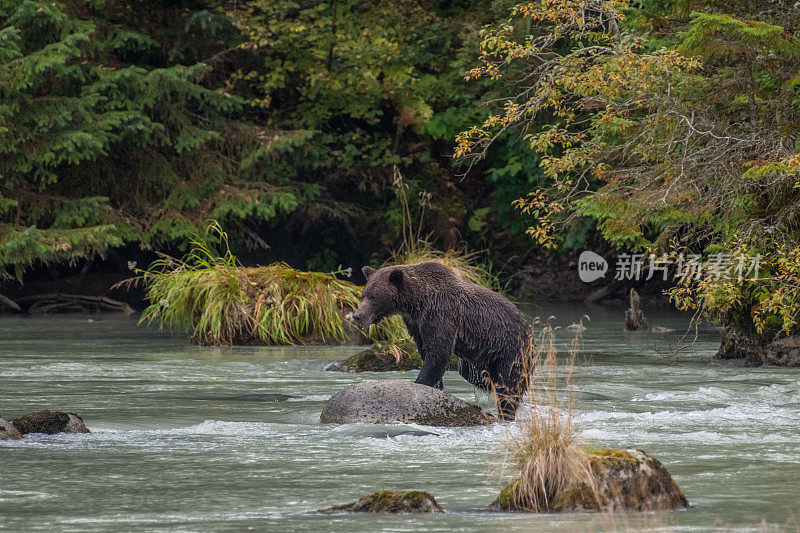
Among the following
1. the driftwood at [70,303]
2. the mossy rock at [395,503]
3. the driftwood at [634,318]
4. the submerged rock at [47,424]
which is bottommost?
the driftwood at [70,303]

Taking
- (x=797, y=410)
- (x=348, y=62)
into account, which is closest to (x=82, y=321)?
(x=348, y=62)

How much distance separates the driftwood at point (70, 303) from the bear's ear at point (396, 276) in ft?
54.9

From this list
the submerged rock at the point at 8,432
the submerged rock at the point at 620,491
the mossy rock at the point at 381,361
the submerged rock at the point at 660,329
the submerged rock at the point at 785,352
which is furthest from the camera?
the submerged rock at the point at 660,329

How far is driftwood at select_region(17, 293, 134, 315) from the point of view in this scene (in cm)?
2612

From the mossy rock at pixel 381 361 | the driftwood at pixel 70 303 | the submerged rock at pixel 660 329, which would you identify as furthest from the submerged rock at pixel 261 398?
the driftwood at pixel 70 303

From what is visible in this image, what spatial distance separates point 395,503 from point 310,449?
7.67 feet

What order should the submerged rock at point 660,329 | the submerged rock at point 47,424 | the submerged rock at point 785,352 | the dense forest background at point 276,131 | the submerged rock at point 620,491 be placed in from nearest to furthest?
the submerged rock at point 620,491 → the submerged rock at point 47,424 → the submerged rock at point 785,352 → the submerged rock at point 660,329 → the dense forest background at point 276,131

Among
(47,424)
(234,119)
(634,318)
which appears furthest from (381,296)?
(234,119)

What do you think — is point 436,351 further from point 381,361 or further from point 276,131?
point 276,131

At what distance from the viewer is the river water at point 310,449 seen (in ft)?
20.6

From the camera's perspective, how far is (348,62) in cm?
2612

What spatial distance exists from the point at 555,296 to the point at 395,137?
521 centimetres

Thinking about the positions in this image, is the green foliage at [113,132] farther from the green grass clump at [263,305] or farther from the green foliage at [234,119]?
the green grass clump at [263,305]

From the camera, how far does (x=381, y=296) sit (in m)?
10.3
